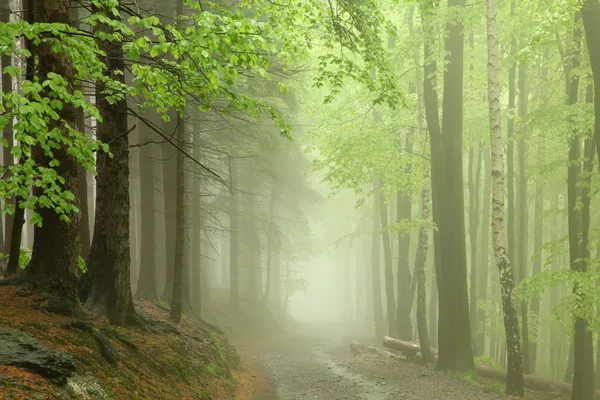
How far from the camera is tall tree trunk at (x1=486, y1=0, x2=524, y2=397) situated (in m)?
11.3

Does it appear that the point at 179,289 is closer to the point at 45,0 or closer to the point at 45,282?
the point at 45,282

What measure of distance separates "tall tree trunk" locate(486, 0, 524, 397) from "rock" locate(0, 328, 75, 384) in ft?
31.4

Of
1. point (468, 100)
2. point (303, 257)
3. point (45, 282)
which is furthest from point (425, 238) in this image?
point (303, 257)

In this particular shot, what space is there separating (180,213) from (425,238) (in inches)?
327

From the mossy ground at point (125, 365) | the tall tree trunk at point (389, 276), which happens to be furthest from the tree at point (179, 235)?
the tall tree trunk at point (389, 276)

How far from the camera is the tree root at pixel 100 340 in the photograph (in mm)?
6754

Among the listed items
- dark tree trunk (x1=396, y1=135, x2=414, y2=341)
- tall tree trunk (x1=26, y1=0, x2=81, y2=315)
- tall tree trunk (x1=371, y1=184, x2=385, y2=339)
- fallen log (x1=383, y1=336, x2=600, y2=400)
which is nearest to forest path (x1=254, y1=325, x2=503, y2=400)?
fallen log (x1=383, y1=336, x2=600, y2=400)

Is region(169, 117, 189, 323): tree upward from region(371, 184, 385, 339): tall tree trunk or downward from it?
upward

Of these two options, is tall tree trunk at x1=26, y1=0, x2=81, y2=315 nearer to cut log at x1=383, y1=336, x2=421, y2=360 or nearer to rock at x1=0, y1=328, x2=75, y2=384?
rock at x1=0, y1=328, x2=75, y2=384

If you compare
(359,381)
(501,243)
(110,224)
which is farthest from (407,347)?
(110,224)

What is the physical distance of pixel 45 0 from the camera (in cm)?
664

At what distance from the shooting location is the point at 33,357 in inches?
205

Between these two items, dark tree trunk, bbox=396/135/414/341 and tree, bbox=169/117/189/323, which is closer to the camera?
tree, bbox=169/117/189/323

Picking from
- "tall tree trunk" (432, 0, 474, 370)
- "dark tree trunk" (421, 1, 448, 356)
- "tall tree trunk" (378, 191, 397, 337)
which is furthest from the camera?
"tall tree trunk" (378, 191, 397, 337)
